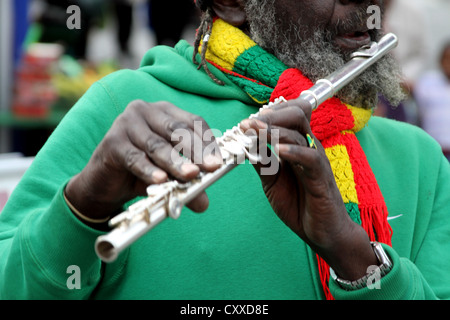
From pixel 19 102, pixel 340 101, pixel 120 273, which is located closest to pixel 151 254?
pixel 120 273

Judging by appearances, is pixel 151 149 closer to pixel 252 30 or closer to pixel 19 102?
pixel 252 30

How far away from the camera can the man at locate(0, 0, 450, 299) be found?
1.53 meters

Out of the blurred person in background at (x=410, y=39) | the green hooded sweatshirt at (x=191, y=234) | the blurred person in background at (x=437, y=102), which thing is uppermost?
the green hooded sweatshirt at (x=191, y=234)

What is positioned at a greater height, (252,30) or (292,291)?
(252,30)

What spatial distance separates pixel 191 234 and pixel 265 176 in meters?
0.35

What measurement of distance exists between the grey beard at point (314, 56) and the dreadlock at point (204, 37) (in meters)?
0.13

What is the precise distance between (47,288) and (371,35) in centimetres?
121

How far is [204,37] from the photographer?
215 cm

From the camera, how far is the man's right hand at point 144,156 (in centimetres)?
139

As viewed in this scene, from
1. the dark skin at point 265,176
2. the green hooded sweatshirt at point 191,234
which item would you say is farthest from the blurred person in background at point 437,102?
the dark skin at point 265,176

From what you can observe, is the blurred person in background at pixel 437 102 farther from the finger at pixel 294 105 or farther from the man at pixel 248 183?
the finger at pixel 294 105

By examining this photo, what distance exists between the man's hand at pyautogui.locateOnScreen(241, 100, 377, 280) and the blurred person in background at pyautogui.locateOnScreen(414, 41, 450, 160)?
165 inches

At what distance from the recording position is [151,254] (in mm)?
1890

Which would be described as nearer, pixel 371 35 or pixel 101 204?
pixel 101 204
